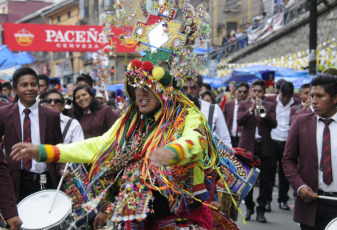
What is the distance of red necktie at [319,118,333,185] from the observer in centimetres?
434

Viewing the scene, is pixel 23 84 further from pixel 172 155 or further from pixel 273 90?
pixel 273 90

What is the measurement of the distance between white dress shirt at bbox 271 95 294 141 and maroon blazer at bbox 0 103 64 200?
480cm

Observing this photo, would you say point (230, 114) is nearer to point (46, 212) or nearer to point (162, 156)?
point (46, 212)

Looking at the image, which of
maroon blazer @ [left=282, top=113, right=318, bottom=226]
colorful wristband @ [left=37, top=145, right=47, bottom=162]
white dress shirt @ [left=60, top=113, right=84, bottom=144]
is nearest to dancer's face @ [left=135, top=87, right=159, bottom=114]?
colorful wristband @ [left=37, top=145, right=47, bottom=162]

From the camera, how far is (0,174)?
4098 mm

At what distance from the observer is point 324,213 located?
4348mm

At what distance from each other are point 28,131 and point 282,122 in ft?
17.5

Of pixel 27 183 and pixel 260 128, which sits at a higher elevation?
pixel 260 128

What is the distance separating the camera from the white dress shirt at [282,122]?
9164 mm

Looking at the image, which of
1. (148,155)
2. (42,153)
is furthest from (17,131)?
(148,155)

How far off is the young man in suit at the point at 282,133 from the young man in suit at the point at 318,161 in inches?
162

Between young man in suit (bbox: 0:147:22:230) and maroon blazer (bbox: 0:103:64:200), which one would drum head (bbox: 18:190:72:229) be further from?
maroon blazer (bbox: 0:103:64:200)

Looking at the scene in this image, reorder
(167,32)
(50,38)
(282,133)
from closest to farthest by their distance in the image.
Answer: (167,32)
(282,133)
(50,38)

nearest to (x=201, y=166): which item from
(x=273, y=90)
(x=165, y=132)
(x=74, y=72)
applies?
(x=165, y=132)
